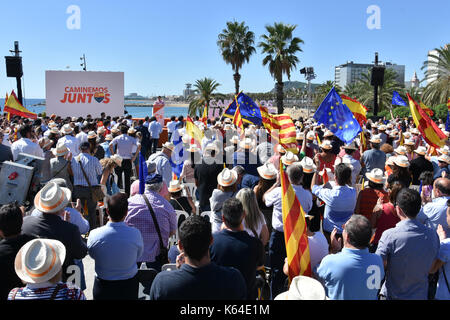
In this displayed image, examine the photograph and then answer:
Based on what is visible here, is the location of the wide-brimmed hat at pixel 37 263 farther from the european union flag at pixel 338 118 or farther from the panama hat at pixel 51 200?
the european union flag at pixel 338 118

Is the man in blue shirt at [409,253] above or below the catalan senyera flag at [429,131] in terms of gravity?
below

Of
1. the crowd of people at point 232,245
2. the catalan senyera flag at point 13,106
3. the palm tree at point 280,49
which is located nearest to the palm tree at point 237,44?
the palm tree at point 280,49

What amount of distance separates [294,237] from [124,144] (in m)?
6.62

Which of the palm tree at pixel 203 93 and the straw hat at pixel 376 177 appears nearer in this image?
the straw hat at pixel 376 177

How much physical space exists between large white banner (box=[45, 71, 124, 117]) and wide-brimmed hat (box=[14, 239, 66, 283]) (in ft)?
67.3

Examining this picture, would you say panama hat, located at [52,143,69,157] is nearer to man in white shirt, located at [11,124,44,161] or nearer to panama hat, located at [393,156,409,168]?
man in white shirt, located at [11,124,44,161]


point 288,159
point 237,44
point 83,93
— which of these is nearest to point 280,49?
point 237,44

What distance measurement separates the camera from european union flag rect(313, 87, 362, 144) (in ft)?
25.3

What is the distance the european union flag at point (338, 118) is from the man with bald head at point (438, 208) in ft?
10.8

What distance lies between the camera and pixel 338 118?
8.07 metres

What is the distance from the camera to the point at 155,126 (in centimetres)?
1461

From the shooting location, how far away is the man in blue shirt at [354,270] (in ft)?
9.43
